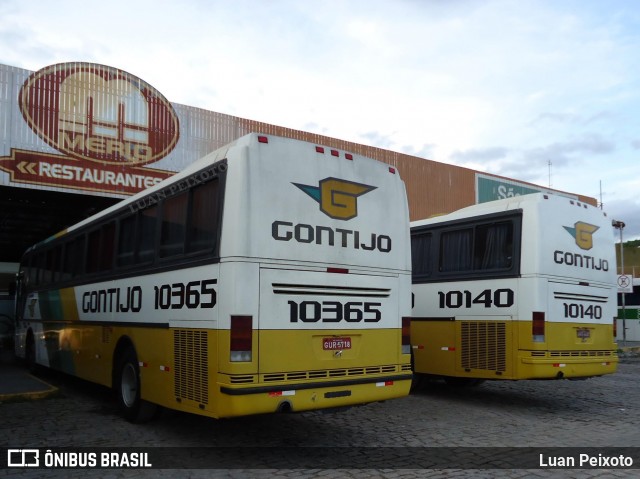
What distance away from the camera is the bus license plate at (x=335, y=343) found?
661 cm

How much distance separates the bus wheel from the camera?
7883mm

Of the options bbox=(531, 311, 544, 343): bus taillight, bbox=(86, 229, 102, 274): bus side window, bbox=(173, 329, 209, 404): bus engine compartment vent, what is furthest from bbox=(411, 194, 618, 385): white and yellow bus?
bbox=(86, 229, 102, 274): bus side window

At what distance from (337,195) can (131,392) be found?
12.9 ft

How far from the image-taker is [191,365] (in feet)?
21.4

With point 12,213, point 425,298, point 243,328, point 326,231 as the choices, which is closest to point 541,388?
point 425,298

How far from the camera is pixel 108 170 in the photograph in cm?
1548

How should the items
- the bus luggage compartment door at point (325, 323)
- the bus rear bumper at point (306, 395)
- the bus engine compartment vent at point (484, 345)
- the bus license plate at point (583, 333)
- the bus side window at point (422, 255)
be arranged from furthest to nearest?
the bus side window at point (422, 255) < the bus license plate at point (583, 333) < the bus engine compartment vent at point (484, 345) < the bus luggage compartment door at point (325, 323) < the bus rear bumper at point (306, 395)

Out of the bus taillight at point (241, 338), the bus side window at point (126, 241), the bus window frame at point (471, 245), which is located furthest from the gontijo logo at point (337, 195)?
the bus window frame at point (471, 245)

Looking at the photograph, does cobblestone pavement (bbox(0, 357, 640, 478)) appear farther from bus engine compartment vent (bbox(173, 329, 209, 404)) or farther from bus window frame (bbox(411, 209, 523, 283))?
bus window frame (bbox(411, 209, 523, 283))

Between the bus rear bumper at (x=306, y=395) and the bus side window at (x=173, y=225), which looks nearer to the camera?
the bus rear bumper at (x=306, y=395)

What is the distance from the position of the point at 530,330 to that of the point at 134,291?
226 inches

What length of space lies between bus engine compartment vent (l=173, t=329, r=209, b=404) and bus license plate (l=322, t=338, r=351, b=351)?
4.13 ft

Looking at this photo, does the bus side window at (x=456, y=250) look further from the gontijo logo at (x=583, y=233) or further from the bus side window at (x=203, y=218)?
the bus side window at (x=203, y=218)

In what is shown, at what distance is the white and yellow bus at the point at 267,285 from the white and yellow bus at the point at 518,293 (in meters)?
2.77
